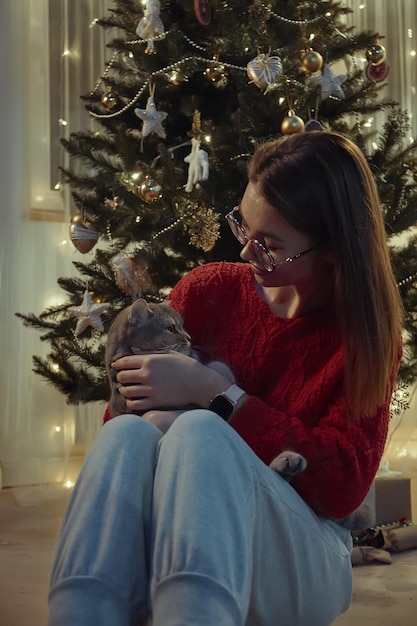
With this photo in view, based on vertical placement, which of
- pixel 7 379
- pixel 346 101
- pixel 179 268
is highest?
pixel 346 101

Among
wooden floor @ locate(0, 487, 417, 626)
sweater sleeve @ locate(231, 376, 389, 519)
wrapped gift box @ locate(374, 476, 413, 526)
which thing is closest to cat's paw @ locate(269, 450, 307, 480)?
sweater sleeve @ locate(231, 376, 389, 519)

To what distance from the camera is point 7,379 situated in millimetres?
3072

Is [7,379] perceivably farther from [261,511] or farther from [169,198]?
[261,511]

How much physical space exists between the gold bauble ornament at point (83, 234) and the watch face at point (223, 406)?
49.3 inches

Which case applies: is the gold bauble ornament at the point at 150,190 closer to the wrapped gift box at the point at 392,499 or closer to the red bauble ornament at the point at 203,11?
the red bauble ornament at the point at 203,11

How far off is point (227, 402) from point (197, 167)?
1.13m

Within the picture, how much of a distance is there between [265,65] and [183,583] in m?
1.57

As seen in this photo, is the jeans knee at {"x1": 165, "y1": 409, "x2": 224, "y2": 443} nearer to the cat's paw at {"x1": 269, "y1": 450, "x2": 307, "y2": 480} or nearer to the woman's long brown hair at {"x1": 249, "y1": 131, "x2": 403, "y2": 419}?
the cat's paw at {"x1": 269, "y1": 450, "x2": 307, "y2": 480}

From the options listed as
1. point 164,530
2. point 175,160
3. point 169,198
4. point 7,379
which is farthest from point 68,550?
point 7,379

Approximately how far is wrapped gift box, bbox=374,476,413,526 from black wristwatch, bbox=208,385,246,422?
1316 mm

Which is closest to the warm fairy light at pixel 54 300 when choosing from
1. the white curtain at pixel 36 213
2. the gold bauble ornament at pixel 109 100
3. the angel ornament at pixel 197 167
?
the white curtain at pixel 36 213

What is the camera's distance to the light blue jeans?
0.90m

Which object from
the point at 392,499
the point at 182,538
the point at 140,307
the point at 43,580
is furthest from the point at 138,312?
the point at 392,499

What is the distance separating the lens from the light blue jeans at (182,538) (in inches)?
35.4
